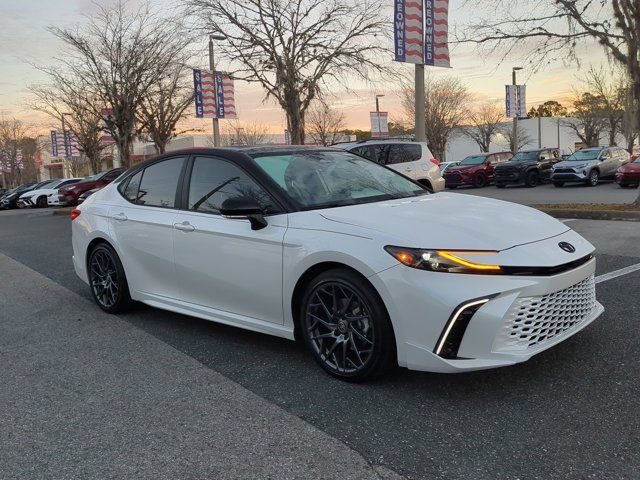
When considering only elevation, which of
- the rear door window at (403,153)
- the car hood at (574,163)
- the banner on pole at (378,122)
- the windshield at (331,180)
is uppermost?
the banner on pole at (378,122)

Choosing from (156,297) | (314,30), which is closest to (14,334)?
(156,297)

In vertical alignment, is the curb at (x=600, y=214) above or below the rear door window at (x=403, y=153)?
below

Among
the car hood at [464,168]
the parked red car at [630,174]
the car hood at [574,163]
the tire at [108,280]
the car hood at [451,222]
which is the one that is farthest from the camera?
the car hood at [464,168]

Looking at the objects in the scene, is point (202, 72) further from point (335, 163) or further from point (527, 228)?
point (527, 228)

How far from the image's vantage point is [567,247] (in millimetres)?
3420

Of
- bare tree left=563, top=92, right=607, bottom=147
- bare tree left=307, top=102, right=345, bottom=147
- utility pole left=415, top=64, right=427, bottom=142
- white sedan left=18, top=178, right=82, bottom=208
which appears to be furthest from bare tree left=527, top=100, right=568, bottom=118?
utility pole left=415, top=64, right=427, bottom=142

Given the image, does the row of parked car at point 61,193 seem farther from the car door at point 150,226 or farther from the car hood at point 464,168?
the car hood at point 464,168

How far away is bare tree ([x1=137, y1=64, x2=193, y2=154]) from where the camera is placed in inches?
1054

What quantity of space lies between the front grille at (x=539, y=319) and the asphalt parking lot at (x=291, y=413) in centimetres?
35

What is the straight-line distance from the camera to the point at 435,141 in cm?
5172

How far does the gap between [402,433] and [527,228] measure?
4.93 feet

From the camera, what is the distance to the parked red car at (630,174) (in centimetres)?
1961

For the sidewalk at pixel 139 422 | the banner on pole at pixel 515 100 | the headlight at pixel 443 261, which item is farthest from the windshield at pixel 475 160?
the headlight at pixel 443 261

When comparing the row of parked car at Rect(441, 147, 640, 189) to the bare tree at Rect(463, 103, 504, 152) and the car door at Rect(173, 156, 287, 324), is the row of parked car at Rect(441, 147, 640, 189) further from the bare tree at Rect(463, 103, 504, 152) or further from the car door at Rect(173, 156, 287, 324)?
the bare tree at Rect(463, 103, 504, 152)
